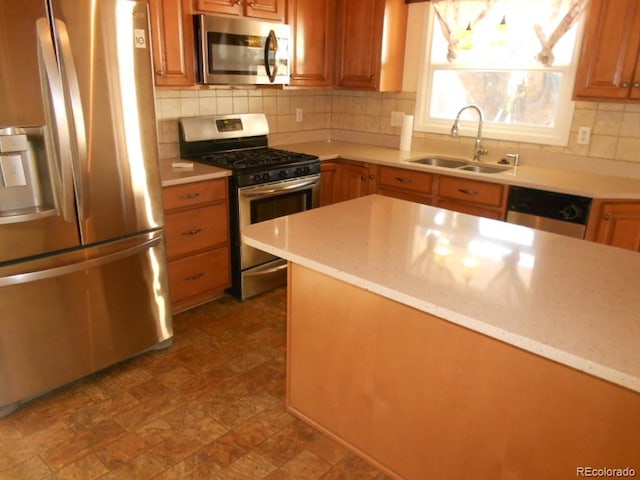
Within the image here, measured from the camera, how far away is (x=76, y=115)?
78.2 inches

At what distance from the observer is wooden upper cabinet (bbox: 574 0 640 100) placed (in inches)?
102

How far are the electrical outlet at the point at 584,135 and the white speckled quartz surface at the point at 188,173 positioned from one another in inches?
92.7

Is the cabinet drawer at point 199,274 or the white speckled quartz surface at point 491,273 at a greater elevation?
the white speckled quartz surface at point 491,273

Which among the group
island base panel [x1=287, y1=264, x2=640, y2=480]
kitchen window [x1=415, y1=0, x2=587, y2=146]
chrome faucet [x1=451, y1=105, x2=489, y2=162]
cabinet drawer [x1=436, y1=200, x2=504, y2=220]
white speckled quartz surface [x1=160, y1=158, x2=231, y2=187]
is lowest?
island base panel [x1=287, y1=264, x2=640, y2=480]

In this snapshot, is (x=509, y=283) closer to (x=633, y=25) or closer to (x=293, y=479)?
(x=293, y=479)

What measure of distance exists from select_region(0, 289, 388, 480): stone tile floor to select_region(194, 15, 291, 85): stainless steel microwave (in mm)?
1739

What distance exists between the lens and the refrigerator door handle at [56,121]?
185cm

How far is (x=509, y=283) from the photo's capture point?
56.0 inches

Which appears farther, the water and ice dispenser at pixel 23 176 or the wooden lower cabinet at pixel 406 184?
the wooden lower cabinet at pixel 406 184

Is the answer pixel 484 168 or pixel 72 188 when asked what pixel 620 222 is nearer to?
pixel 484 168

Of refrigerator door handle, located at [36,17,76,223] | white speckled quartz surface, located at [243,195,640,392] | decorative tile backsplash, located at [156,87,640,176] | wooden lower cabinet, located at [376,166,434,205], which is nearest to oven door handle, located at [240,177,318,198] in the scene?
wooden lower cabinet, located at [376,166,434,205]

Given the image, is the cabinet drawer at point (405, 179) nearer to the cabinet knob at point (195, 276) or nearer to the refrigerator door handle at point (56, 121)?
the cabinet knob at point (195, 276)

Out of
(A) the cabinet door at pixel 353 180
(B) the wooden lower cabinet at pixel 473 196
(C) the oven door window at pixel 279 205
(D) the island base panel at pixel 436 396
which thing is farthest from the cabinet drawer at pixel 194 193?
(B) the wooden lower cabinet at pixel 473 196

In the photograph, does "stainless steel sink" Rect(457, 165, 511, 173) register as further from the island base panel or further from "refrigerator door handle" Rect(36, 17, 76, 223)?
"refrigerator door handle" Rect(36, 17, 76, 223)
